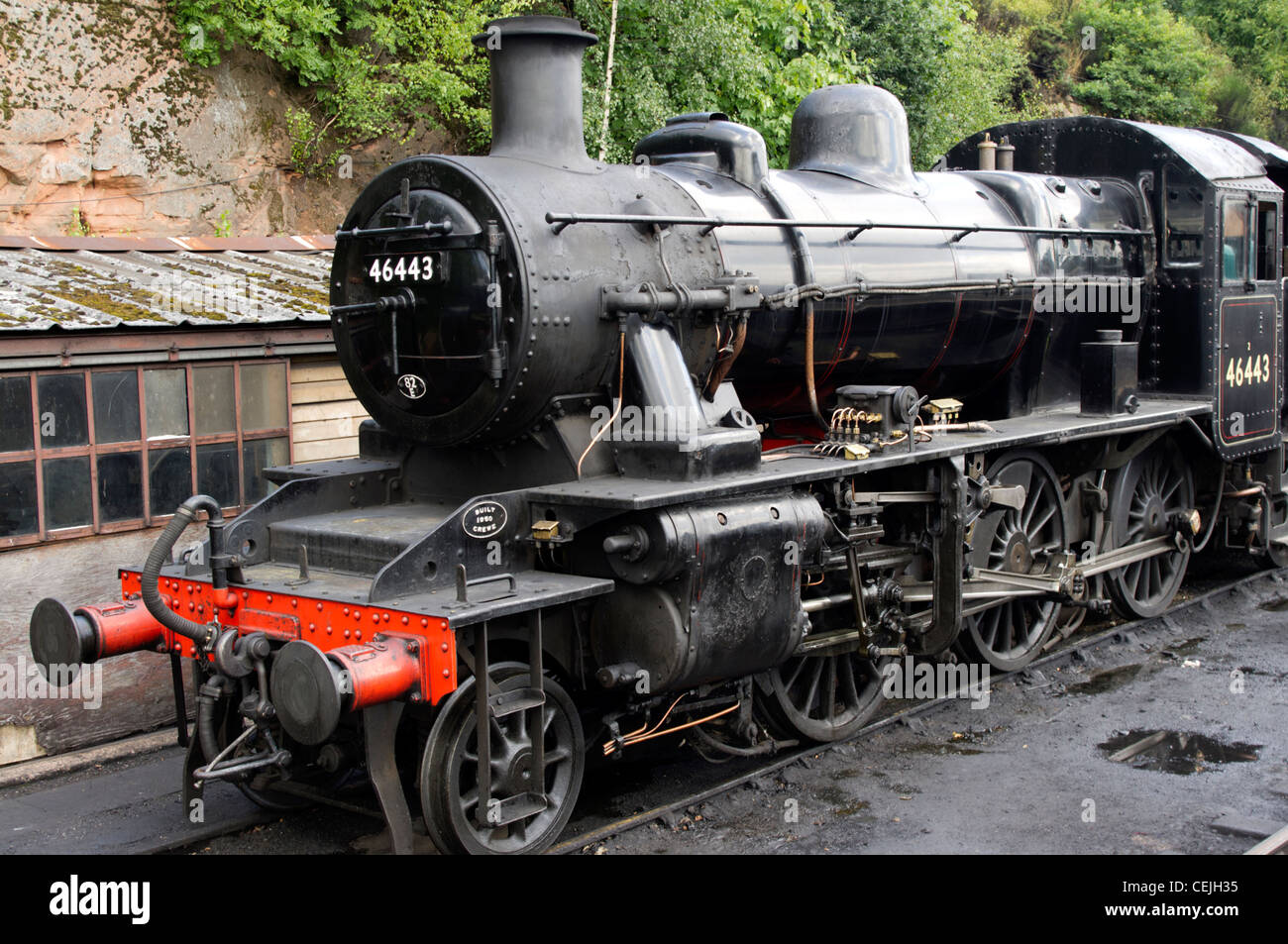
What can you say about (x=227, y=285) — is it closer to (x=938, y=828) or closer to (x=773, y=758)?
(x=773, y=758)

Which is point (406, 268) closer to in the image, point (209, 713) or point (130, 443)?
point (209, 713)

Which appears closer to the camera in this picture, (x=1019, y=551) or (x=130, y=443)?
(x=130, y=443)

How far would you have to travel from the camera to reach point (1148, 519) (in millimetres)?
9148

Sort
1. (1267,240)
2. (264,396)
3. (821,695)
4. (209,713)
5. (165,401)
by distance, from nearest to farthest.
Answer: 1. (209,713)
2. (821,695)
3. (165,401)
4. (264,396)
5. (1267,240)

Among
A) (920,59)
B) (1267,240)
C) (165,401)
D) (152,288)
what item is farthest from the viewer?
(920,59)

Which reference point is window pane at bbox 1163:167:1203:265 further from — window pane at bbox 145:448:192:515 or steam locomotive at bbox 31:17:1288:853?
window pane at bbox 145:448:192:515

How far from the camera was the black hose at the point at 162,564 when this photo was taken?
518 centimetres

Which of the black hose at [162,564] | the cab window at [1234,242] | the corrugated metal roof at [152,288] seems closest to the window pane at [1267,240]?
the cab window at [1234,242]

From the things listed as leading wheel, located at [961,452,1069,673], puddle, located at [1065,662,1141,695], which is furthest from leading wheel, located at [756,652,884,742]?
puddle, located at [1065,662,1141,695]

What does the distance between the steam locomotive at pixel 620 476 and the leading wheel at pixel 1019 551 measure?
0.10ft

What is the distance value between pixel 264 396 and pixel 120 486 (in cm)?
103

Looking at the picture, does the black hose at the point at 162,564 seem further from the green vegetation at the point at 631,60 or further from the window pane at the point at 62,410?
the green vegetation at the point at 631,60

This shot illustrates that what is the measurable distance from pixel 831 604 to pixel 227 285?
421cm

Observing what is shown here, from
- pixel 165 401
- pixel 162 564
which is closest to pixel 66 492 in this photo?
pixel 165 401
